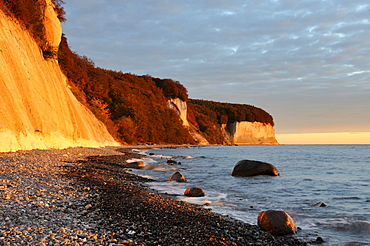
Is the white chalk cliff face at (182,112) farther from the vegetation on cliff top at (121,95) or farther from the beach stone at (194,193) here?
the beach stone at (194,193)

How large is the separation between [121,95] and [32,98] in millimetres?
36858

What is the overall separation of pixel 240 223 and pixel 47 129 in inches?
600

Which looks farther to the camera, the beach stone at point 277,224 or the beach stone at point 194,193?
the beach stone at point 194,193

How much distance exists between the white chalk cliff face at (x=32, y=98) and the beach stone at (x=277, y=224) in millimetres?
11560

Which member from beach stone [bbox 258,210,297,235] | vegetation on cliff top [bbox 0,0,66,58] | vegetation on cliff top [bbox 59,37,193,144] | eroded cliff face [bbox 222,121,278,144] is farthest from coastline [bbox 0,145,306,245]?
eroded cliff face [bbox 222,121,278,144]

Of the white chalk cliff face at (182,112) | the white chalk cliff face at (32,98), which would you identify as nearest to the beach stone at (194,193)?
the white chalk cliff face at (32,98)

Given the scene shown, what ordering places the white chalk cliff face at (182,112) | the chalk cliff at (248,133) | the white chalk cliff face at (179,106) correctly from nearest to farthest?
the white chalk cliff face at (179,106), the white chalk cliff face at (182,112), the chalk cliff at (248,133)

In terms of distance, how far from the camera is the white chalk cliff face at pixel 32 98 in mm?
13192

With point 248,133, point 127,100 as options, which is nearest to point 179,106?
point 127,100

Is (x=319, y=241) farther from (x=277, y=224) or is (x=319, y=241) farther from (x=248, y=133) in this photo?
(x=248, y=133)

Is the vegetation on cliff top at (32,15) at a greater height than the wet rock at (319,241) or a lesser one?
greater

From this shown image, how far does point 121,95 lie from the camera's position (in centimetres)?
5300

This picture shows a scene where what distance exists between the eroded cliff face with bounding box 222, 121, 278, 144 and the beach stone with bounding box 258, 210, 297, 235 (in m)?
99.2

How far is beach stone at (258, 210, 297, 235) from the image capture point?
214 inches
